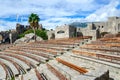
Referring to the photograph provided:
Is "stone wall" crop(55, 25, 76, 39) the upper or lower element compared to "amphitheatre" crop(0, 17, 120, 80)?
upper

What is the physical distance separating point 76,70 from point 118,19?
103ft

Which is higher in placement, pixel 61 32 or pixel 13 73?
pixel 61 32

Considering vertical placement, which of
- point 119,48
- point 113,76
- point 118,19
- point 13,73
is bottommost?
point 13,73

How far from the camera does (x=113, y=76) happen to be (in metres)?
9.29

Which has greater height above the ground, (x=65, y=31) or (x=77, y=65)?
(x=65, y=31)

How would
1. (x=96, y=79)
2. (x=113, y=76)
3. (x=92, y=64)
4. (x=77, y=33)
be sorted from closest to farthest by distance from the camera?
(x=96, y=79), (x=113, y=76), (x=92, y=64), (x=77, y=33)

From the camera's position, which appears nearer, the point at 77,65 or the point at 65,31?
the point at 77,65

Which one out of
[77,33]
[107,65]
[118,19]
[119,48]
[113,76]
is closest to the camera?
[113,76]

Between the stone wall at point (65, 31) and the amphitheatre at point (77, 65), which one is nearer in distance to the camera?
the amphitheatre at point (77, 65)

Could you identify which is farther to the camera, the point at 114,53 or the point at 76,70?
the point at 114,53

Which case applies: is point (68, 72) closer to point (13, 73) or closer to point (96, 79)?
point (96, 79)

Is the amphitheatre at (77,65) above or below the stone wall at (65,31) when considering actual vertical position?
below

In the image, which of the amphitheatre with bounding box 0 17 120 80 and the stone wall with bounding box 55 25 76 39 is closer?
the amphitheatre with bounding box 0 17 120 80

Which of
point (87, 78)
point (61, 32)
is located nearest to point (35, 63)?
point (87, 78)
